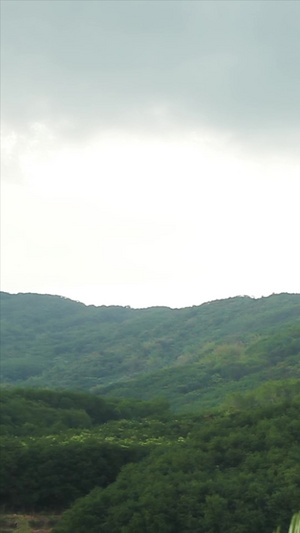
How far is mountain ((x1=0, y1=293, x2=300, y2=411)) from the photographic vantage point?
108 metres

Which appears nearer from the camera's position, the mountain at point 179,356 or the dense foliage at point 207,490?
the dense foliage at point 207,490

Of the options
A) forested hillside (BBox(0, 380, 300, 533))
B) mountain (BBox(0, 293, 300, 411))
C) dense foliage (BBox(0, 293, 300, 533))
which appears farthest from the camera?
mountain (BBox(0, 293, 300, 411))

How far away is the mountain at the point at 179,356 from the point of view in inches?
4252

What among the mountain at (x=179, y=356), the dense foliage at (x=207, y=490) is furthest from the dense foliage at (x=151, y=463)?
the mountain at (x=179, y=356)

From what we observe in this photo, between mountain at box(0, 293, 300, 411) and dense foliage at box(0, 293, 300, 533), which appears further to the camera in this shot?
mountain at box(0, 293, 300, 411)

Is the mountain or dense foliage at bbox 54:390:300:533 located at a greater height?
the mountain

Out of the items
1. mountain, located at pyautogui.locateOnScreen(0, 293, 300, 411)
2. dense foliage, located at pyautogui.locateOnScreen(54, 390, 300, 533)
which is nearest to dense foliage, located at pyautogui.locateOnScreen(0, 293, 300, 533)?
dense foliage, located at pyautogui.locateOnScreen(54, 390, 300, 533)

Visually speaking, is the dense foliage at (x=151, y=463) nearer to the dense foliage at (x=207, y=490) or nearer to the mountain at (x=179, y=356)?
the dense foliage at (x=207, y=490)

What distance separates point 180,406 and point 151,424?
38.7 metres

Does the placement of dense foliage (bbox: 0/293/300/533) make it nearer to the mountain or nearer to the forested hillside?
the forested hillside

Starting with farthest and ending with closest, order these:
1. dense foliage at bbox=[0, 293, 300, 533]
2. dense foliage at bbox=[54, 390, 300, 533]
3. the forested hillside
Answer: dense foliage at bbox=[0, 293, 300, 533], the forested hillside, dense foliage at bbox=[54, 390, 300, 533]

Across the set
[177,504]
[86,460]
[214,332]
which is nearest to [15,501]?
[86,460]

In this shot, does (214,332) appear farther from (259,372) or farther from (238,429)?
(238,429)

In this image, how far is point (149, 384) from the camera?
116 m
